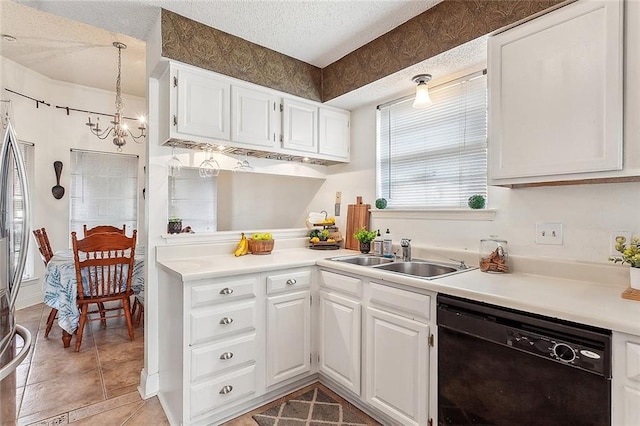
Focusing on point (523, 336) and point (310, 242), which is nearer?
point (523, 336)

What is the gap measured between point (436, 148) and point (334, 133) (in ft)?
3.11

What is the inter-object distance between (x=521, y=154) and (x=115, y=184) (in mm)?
4878

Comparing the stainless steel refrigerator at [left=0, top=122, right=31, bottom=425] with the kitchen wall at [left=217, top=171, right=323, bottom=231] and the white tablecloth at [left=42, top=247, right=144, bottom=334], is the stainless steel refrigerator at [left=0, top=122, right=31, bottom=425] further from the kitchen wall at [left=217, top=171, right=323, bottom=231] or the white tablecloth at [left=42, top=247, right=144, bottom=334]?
the kitchen wall at [left=217, top=171, right=323, bottom=231]

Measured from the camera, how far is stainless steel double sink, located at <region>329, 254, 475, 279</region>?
6.96ft

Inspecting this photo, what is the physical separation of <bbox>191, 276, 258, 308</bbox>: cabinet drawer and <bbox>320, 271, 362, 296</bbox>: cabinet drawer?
1.60 feet

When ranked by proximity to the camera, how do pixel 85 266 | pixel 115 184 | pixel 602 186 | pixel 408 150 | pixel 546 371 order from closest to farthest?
pixel 546 371
pixel 602 186
pixel 408 150
pixel 85 266
pixel 115 184

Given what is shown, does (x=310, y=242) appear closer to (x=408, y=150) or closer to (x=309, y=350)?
(x=309, y=350)

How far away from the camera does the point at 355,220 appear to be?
114 inches

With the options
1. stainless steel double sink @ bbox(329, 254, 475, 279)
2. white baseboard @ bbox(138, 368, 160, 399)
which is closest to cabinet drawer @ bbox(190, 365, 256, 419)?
white baseboard @ bbox(138, 368, 160, 399)

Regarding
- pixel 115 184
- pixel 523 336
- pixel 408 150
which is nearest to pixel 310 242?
pixel 408 150

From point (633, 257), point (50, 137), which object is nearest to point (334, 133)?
point (633, 257)

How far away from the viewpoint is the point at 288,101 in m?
2.62

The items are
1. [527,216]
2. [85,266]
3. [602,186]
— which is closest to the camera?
[602,186]

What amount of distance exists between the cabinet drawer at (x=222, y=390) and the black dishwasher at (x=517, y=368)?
3.61ft
